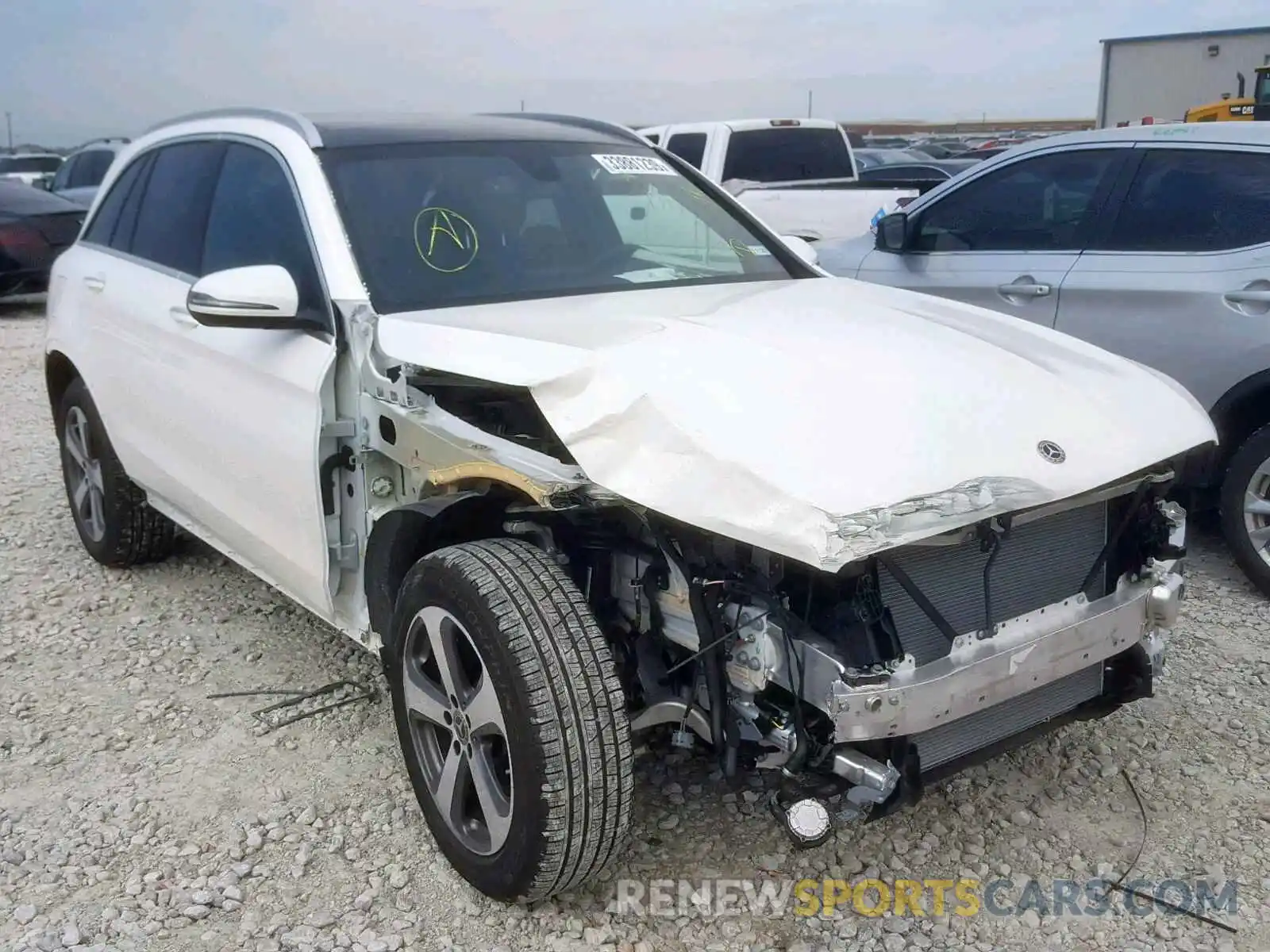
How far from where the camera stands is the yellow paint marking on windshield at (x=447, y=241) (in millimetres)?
3332

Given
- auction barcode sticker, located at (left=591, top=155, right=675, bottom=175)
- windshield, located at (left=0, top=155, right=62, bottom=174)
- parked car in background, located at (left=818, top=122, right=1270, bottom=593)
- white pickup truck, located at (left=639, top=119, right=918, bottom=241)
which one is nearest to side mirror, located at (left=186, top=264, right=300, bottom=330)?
auction barcode sticker, located at (left=591, top=155, right=675, bottom=175)

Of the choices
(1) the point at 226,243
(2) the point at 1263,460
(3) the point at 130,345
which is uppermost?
(1) the point at 226,243

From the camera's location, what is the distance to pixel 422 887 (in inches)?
112

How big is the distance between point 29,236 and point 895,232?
408 inches

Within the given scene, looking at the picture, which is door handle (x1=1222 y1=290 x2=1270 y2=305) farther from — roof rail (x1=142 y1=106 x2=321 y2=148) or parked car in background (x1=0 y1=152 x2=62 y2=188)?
parked car in background (x1=0 y1=152 x2=62 y2=188)

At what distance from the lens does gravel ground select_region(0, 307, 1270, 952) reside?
2701 mm

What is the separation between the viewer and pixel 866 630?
242 cm

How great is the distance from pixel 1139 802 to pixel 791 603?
139 centimetres

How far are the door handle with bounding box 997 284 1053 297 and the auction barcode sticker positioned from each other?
5.81 feet

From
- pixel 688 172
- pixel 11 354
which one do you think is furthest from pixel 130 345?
pixel 11 354

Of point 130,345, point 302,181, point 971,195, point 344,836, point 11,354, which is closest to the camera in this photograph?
point 344,836

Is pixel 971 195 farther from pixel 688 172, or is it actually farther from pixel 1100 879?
pixel 1100 879

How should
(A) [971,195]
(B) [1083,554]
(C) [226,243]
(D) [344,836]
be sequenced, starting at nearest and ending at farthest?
(B) [1083,554], (D) [344,836], (C) [226,243], (A) [971,195]

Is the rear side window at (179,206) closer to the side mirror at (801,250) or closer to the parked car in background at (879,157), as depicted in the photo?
the side mirror at (801,250)
